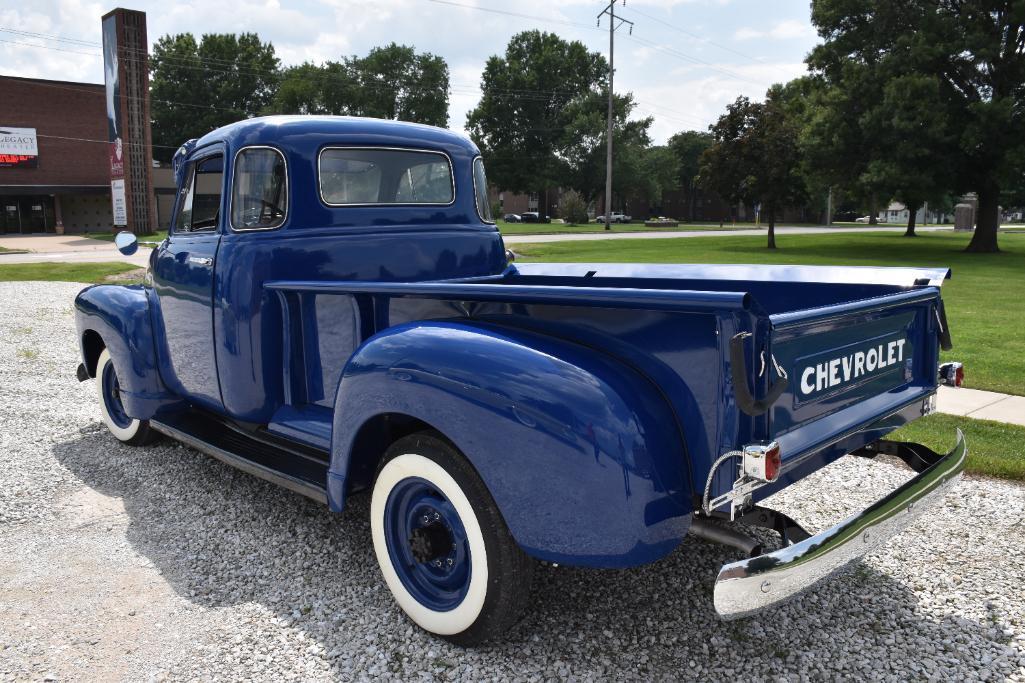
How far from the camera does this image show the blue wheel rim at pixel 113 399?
5.11 metres

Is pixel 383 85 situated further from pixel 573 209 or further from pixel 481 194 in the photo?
pixel 481 194

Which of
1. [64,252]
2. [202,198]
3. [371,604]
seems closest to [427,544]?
[371,604]

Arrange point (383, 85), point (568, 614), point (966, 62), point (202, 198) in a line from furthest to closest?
point (383, 85) → point (966, 62) → point (202, 198) → point (568, 614)

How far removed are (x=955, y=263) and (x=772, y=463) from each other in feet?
74.4

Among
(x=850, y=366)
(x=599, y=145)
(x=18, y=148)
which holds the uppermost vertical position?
(x=599, y=145)

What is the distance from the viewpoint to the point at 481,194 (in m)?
4.63

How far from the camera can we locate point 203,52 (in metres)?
67.3

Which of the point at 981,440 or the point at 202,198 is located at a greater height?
the point at 202,198

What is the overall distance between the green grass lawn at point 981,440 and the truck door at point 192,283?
415cm

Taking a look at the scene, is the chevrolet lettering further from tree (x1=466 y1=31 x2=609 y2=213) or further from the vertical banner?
tree (x1=466 y1=31 x2=609 y2=213)

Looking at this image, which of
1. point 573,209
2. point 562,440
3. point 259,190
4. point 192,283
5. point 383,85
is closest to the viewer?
point 562,440

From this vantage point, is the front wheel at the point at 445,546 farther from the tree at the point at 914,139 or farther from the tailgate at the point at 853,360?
the tree at the point at 914,139

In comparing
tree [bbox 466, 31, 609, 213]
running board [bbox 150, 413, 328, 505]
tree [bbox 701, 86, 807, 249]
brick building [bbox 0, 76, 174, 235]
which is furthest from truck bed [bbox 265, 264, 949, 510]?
tree [bbox 466, 31, 609, 213]

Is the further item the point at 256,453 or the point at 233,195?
the point at 233,195
